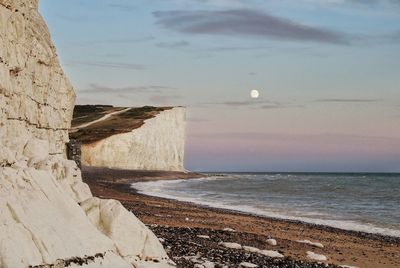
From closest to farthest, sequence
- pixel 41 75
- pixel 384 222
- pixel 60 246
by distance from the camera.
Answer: pixel 60 246, pixel 41 75, pixel 384 222

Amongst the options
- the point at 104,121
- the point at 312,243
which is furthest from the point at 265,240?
the point at 104,121

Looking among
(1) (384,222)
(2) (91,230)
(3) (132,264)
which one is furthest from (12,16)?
(1) (384,222)

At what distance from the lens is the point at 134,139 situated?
320 feet

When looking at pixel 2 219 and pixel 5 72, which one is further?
pixel 5 72

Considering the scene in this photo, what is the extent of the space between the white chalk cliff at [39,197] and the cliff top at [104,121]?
249ft

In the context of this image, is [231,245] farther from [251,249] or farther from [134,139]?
[134,139]

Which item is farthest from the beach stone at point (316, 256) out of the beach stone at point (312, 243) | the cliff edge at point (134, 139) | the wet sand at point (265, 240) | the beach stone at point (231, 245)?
the cliff edge at point (134, 139)

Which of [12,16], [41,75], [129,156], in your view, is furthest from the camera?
[129,156]

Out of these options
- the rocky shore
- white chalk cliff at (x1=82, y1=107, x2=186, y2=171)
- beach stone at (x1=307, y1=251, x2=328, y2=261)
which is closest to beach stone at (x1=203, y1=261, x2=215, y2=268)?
the rocky shore

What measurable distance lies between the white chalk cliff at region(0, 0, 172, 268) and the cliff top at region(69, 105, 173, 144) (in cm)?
7601

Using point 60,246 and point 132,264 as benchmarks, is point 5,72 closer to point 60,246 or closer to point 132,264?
point 60,246

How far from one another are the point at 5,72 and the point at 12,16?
1.81 metres

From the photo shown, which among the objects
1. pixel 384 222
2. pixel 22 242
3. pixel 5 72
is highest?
pixel 5 72

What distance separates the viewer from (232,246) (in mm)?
17062
